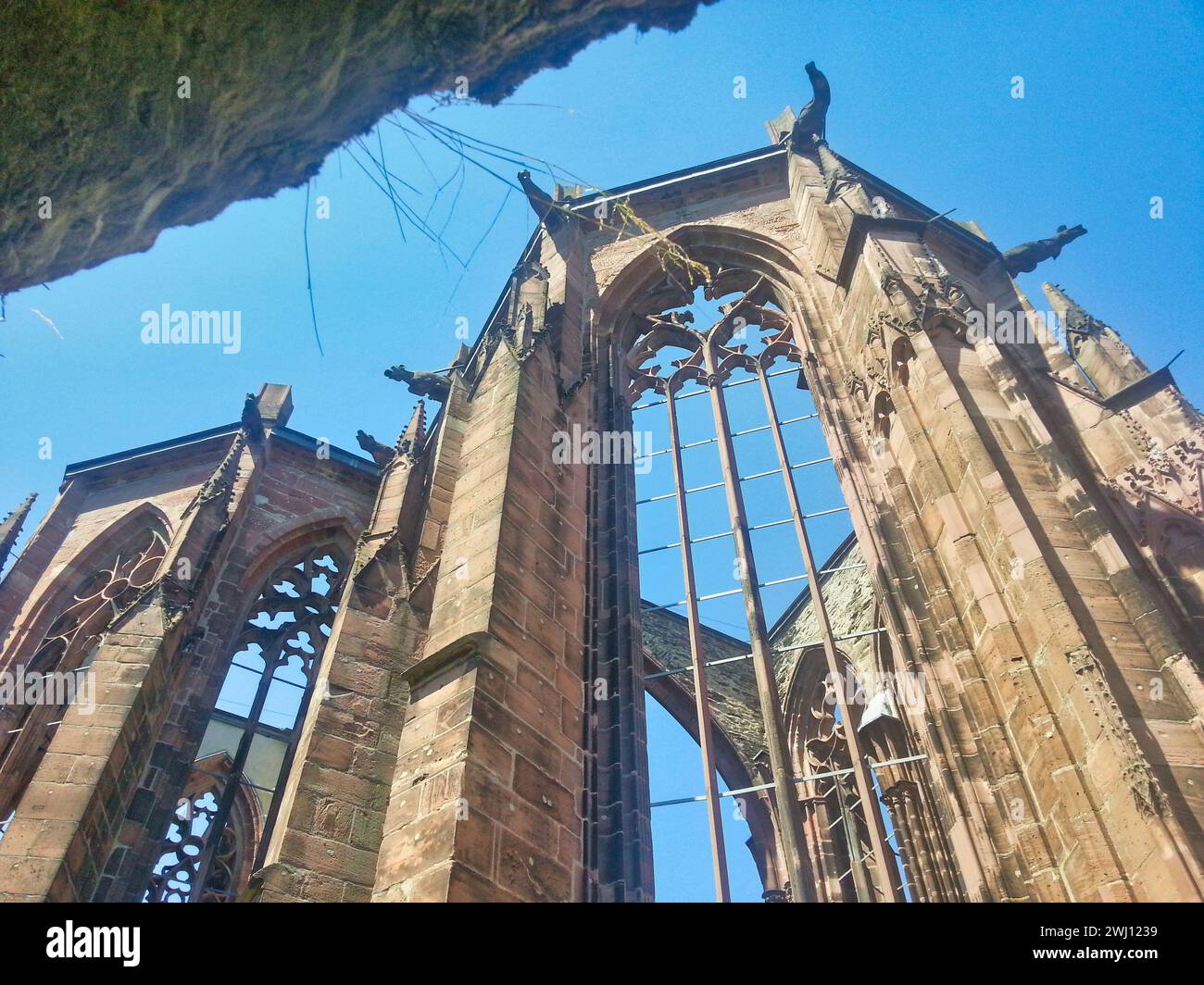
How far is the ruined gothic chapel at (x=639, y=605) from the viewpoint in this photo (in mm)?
5141

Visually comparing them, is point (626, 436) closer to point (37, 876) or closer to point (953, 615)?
point (953, 615)

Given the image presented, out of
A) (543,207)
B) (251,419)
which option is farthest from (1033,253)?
(251,419)

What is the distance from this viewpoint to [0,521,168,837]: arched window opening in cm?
955

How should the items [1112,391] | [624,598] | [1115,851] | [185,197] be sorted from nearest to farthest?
[185,197]
[1115,851]
[624,598]
[1112,391]

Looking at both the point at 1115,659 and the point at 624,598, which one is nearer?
the point at 1115,659

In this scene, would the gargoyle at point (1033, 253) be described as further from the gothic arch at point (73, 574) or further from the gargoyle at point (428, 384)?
the gothic arch at point (73, 574)

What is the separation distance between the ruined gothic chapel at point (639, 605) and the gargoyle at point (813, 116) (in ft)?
0.19

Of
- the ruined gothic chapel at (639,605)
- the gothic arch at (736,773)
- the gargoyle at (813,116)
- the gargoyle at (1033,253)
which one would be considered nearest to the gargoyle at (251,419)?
the ruined gothic chapel at (639,605)

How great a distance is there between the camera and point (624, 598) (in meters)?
7.55

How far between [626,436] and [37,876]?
18.9 ft

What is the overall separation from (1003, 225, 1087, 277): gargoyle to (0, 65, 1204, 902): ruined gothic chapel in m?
0.03

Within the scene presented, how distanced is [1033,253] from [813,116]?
3.13 meters
